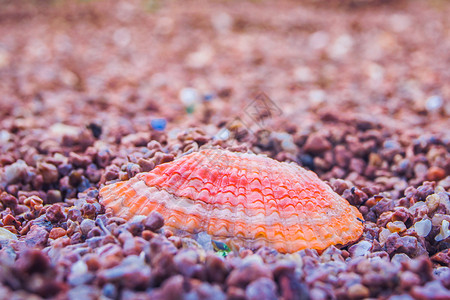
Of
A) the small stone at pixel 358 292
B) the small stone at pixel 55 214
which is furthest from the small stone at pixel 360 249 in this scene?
the small stone at pixel 55 214

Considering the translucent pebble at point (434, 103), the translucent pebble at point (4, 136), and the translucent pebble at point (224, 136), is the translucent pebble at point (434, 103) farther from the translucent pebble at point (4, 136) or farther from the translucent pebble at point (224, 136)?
the translucent pebble at point (4, 136)

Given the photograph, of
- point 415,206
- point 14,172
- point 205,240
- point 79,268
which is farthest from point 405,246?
point 14,172

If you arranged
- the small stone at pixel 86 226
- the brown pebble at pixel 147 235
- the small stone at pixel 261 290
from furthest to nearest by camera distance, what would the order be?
the small stone at pixel 86 226 < the brown pebble at pixel 147 235 < the small stone at pixel 261 290

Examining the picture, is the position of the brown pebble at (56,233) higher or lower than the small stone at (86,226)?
lower

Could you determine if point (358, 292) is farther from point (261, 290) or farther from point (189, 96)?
point (189, 96)

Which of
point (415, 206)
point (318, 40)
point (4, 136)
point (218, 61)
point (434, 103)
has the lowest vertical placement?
point (415, 206)

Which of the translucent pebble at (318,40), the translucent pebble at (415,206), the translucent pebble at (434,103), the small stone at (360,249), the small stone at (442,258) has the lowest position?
the small stone at (442,258)

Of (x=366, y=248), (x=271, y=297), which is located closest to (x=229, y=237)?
(x=271, y=297)
